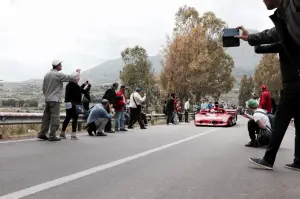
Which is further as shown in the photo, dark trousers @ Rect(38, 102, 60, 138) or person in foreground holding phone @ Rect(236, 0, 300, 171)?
dark trousers @ Rect(38, 102, 60, 138)

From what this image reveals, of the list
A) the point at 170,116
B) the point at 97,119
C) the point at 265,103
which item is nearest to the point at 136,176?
the point at 265,103

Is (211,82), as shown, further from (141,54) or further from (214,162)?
(214,162)

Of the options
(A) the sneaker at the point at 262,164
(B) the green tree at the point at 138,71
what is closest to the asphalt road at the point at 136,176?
(A) the sneaker at the point at 262,164

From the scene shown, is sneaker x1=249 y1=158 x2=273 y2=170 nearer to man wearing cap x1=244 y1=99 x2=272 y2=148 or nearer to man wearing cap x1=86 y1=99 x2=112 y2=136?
man wearing cap x1=244 y1=99 x2=272 y2=148

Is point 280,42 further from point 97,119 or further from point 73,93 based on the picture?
point 97,119

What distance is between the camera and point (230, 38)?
4.37 meters

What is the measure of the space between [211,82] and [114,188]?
165 ft

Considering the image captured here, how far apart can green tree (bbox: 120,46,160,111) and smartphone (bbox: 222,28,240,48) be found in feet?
252

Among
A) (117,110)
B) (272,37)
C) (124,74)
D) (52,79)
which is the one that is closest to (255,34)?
(272,37)

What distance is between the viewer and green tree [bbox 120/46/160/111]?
82.7 m

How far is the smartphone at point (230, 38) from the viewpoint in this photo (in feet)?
14.2

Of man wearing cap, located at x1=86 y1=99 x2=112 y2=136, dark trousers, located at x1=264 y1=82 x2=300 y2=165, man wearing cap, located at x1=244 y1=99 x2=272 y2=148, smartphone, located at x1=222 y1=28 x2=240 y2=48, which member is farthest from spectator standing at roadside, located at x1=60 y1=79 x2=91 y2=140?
smartphone, located at x1=222 y1=28 x2=240 y2=48

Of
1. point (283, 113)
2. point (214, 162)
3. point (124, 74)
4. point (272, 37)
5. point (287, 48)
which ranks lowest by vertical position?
point (214, 162)

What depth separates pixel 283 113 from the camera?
17.7ft
